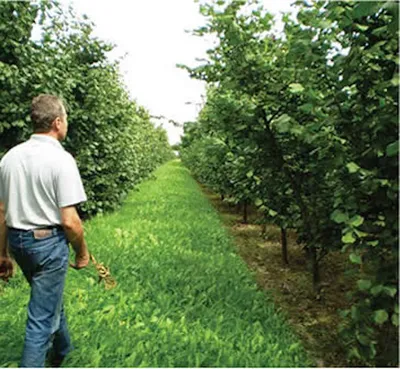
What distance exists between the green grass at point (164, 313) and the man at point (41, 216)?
57 centimetres

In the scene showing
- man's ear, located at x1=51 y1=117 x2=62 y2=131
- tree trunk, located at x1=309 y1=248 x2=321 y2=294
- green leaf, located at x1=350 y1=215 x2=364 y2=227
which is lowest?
tree trunk, located at x1=309 y1=248 x2=321 y2=294

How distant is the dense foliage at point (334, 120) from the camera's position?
8.38ft

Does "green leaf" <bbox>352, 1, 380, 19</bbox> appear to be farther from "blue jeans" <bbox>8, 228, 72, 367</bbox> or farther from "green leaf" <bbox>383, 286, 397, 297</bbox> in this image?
"blue jeans" <bbox>8, 228, 72, 367</bbox>

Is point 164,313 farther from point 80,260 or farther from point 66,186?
point 66,186

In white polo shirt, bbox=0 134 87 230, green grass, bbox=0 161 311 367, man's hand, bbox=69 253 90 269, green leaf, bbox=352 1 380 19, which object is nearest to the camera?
green leaf, bbox=352 1 380 19

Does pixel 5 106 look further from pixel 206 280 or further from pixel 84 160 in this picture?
pixel 206 280

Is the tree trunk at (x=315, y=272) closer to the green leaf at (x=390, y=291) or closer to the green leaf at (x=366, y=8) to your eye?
the green leaf at (x=390, y=291)

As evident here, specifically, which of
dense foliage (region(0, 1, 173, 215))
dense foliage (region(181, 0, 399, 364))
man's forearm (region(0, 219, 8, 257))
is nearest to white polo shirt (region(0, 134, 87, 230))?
man's forearm (region(0, 219, 8, 257))

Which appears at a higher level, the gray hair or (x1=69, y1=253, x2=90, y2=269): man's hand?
the gray hair

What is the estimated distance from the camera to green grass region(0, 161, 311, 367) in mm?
2969

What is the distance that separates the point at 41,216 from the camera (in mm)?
2453

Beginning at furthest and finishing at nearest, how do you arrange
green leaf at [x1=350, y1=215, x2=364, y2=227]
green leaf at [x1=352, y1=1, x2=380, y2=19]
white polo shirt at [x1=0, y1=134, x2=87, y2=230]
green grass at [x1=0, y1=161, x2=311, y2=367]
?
green grass at [x1=0, y1=161, x2=311, y2=367], green leaf at [x1=350, y1=215, x2=364, y2=227], white polo shirt at [x1=0, y1=134, x2=87, y2=230], green leaf at [x1=352, y1=1, x2=380, y2=19]

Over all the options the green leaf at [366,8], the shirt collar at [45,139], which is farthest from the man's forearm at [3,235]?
the green leaf at [366,8]

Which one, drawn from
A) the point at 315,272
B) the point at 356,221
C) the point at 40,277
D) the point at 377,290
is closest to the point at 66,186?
the point at 40,277
